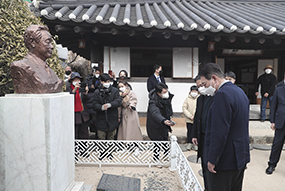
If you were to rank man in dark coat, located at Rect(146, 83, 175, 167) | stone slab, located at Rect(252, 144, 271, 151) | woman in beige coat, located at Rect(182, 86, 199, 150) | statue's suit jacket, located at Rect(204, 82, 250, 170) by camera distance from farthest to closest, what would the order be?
stone slab, located at Rect(252, 144, 271, 151) < woman in beige coat, located at Rect(182, 86, 199, 150) < man in dark coat, located at Rect(146, 83, 175, 167) < statue's suit jacket, located at Rect(204, 82, 250, 170)

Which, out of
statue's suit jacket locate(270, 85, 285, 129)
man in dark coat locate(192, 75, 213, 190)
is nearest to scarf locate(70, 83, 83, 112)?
man in dark coat locate(192, 75, 213, 190)

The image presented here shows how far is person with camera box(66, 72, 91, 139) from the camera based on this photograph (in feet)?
14.2

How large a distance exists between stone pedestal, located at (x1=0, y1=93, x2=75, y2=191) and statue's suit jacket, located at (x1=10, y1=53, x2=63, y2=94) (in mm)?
94

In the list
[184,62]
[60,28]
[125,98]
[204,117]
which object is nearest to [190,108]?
[125,98]

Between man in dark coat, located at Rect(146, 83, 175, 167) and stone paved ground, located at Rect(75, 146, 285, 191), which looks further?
man in dark coat, located at Rect(146, 83, 175, 167)

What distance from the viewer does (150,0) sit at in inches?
297

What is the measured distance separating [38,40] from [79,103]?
7.20 ft

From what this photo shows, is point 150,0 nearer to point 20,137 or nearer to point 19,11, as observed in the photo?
point 19,11

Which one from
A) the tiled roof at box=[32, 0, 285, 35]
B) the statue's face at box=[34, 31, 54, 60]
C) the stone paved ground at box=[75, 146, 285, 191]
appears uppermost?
the tiled roof at box=[32, 0, 285, 35]

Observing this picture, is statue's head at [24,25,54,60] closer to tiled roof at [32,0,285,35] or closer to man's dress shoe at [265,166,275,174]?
tiled roof at [32,0,285,35]

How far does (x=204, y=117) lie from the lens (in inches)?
116

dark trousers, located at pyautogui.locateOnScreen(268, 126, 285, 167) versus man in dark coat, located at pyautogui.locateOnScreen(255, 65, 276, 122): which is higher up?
man in dark coat, located at pyautogui.locateOnScreen(255, 65, 276, 122)

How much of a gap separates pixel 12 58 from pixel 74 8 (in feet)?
11.9

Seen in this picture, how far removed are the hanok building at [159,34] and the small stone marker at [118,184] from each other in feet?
11.1
